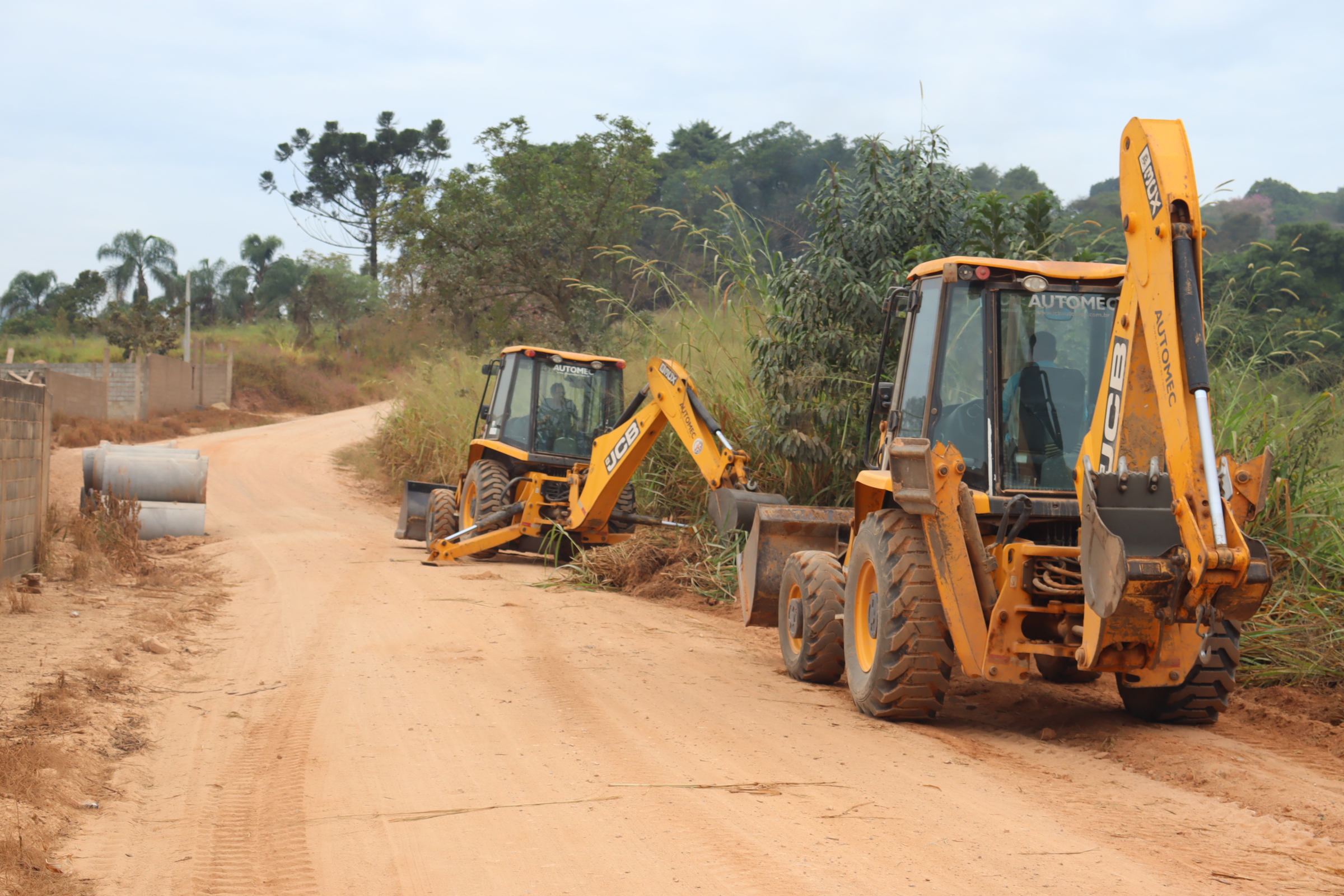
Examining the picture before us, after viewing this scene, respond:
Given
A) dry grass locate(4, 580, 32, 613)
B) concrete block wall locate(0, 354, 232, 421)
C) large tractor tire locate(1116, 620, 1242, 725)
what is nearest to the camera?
large tractor tire locate(1116, 620, 1242, 725)

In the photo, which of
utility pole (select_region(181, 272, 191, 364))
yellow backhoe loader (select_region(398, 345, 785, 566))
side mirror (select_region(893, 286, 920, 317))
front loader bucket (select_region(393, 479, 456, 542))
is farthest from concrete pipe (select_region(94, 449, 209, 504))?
utility pole (select_region(181, 272, 191, 364))

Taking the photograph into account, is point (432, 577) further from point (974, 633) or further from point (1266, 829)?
point (1266, 829)

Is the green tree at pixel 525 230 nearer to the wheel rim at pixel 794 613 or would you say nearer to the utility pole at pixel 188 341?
the wheel rim at pixel 794 613

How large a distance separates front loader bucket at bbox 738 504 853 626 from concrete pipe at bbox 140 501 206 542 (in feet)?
31.8

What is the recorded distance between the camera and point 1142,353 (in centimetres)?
477

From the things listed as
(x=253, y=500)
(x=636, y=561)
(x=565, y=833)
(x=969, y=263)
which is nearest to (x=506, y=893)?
(x=565, y=833)

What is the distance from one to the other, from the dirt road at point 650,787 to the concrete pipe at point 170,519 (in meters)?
7.40

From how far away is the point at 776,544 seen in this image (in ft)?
25.7

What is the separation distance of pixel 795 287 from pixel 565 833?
779cm

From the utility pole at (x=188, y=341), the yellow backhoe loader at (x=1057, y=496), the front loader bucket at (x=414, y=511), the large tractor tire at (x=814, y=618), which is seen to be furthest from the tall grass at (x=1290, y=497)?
the utility pole at (x=188, y=341)

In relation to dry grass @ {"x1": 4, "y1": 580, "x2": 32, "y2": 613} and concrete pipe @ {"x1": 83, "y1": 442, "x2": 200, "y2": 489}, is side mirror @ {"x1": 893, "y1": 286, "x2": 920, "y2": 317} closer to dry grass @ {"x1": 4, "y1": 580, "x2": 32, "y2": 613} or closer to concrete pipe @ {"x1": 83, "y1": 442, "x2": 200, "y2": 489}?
dry grass @ {"x1": 4, "y1": 580, "x2": 32, "y2": 613}

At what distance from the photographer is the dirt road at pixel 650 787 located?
3645 millimetres

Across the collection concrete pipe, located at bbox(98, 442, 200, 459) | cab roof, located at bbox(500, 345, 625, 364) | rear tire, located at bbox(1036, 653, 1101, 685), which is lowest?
rear tire, located at bbox(1036, 653, 1101, 685)

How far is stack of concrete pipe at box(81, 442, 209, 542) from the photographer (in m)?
14.0
